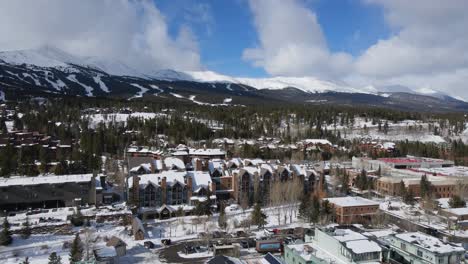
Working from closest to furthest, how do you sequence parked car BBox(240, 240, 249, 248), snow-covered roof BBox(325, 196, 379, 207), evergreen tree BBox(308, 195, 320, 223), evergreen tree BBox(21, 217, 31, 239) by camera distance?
1. parked car BBox(240, 240, 249, 248)
2. evergreen tree BBox(21, 217, 31, 239)
3. evergreen tree BBox(308, 195, 320, 223)
4. snow-covered roof BBox(325, 196, 379, 207)

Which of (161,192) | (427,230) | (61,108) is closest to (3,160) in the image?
(161,192)

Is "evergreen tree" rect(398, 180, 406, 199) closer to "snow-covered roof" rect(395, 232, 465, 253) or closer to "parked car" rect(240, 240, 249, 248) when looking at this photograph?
"snow-covered roof" rect(395, 232, 465, 253)

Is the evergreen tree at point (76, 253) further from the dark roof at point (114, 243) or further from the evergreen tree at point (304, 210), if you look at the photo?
the evergreen tree at point (304, 210)

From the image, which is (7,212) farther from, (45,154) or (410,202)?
(410,202)

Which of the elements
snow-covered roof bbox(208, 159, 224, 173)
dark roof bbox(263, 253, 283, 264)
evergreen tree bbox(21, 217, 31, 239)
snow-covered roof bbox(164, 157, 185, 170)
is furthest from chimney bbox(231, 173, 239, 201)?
evergreen tree bbox(21, 217, 31, 239)

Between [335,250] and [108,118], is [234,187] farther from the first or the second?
[108,118]

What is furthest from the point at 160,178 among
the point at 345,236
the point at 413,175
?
the point at 413,175
